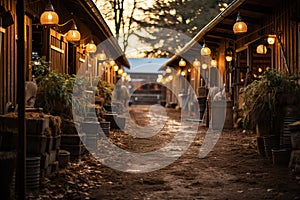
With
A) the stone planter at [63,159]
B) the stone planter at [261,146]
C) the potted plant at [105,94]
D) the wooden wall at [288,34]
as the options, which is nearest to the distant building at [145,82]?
the potted plant at [105,94]

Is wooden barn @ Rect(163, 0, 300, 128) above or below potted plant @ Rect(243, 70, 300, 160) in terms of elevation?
above

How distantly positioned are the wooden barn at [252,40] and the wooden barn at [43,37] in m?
4.00

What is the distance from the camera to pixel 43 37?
33.8ft

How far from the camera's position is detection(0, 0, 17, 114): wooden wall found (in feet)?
23.7

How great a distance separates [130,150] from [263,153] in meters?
2.88

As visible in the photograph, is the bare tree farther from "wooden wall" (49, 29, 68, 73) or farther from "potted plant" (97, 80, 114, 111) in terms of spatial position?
"wooden wall" (49, 29, 68, 73)

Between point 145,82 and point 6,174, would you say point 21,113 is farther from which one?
point 145,82

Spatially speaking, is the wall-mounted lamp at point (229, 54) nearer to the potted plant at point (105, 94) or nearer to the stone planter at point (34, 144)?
the potted plant at point (105, 94)

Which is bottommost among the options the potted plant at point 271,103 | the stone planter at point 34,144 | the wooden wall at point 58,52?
the stone planter at point 34,144

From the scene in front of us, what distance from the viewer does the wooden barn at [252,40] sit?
34.9ft

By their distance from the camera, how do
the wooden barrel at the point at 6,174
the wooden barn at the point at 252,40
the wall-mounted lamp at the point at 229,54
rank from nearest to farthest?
1. the wooden barrel at the point at 6,174
2. the wooden barn at the point at 252,40
3. the wall-mounted lamp at the point at 229,54

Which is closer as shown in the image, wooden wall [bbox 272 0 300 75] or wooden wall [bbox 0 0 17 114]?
wooden wall [bbox 0 0 17 114]

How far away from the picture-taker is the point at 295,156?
7.01 m

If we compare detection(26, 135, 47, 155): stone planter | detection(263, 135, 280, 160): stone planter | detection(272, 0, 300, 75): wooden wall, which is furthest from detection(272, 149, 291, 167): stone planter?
detection(26, 135, 47, 155): stone planter
